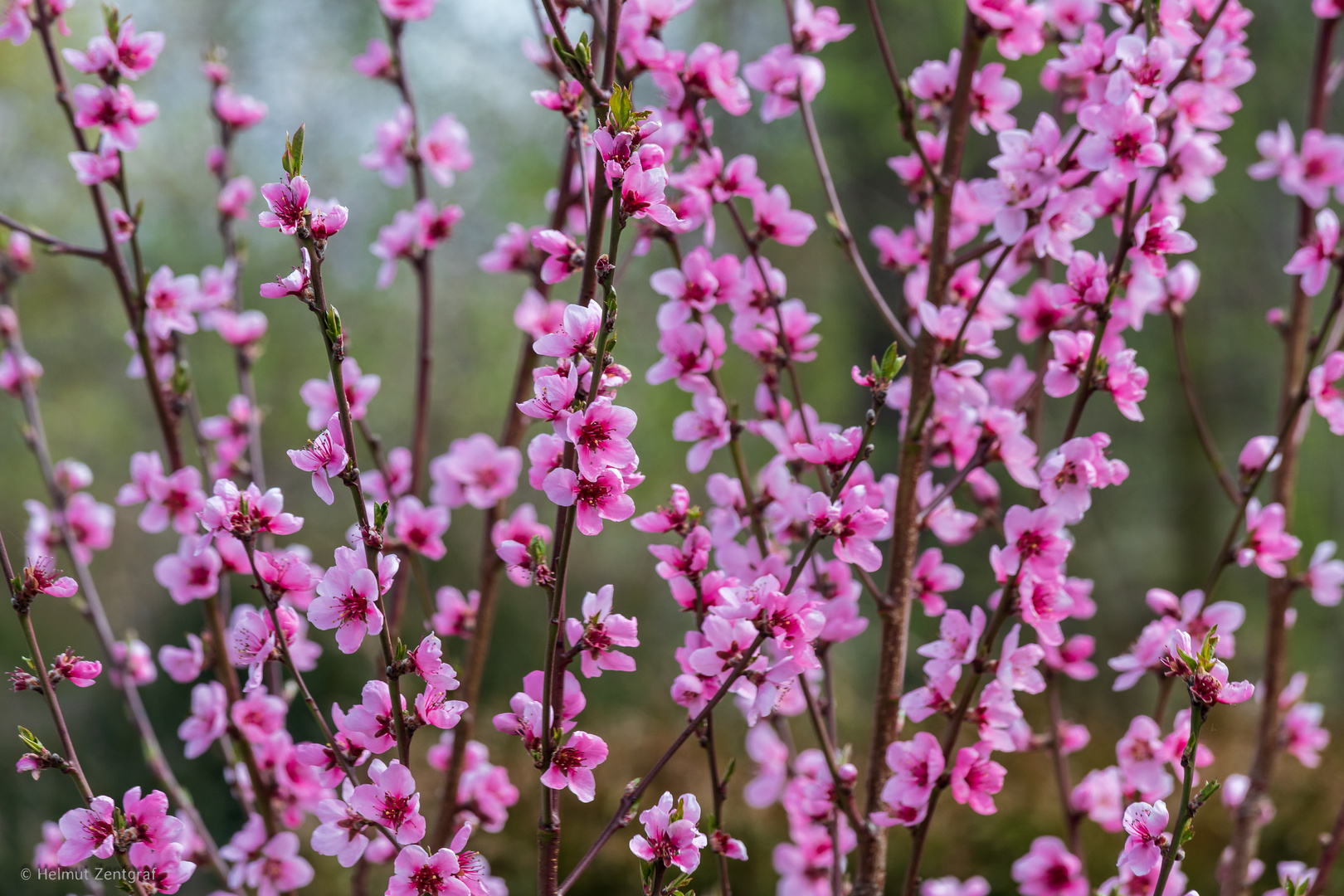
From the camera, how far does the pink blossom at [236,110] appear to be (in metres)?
1.82

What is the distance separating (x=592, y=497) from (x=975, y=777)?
66cm

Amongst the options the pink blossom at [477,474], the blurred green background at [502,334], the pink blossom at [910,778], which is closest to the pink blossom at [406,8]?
the pink blossom at [477,474]

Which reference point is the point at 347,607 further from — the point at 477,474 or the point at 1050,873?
the point at 1050,873

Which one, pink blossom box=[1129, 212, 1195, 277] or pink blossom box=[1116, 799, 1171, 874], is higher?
pink blossom box=[1129, 212, 1195, 277]

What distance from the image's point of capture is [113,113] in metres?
1.42

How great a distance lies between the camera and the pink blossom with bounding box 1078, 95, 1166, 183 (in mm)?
1155

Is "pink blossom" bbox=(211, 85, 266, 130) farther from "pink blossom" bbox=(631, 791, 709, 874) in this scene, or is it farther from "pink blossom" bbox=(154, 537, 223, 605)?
"pink blossom" bbox=(631, 791, 709, 874)

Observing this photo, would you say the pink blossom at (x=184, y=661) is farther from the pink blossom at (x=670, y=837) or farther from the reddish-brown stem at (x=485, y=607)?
the pink blossom at (x=670, y=837)

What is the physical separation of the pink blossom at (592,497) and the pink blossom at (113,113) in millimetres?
949

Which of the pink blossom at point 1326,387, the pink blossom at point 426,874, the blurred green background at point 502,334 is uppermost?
the blurred green background at point 502,334

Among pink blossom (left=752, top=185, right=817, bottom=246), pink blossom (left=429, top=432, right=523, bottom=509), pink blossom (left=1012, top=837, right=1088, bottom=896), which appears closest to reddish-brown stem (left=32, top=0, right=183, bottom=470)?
pink blossom (left=429, top=432, right=523, bottom=509)

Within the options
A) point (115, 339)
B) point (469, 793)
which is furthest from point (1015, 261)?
point (115, 339)

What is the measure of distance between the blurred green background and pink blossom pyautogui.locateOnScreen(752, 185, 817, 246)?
308 centimetres

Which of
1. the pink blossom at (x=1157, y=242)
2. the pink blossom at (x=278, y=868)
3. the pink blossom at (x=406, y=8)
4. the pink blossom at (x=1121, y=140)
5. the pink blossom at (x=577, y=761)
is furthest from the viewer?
the pink blossom at (x=406, y=8)
